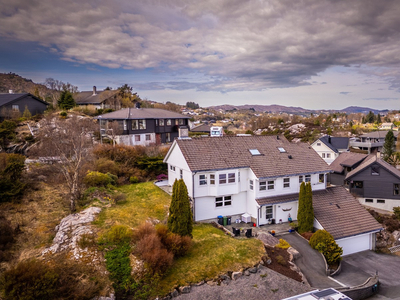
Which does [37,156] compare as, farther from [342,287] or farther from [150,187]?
[342,287]

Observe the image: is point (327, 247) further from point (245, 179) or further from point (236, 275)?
point (236, 275)

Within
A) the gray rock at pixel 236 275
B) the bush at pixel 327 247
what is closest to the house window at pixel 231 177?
the bush at pixel 327 247

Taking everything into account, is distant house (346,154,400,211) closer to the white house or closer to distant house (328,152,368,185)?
distant house (328,152,368,185)

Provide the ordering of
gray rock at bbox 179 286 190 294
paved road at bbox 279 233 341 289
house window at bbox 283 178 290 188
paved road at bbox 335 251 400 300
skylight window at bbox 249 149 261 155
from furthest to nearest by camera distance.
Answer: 1. skylight window at bbox 249 149 261 155
2. house window at bbox 283 178 290 188
3. paved road at bbox 335 251 400 300
4. paved road at bbox 279 233 341 289
5. gray rock at bbox 179 286 190 294

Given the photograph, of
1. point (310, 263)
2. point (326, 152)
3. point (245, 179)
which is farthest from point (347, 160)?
point (310, 263)

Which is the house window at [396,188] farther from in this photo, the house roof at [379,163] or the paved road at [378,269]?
the paved road at [378,269]

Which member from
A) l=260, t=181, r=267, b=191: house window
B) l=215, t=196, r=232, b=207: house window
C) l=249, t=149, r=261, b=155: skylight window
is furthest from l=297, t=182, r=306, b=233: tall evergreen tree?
l=215, t=196, r=232, b=207: house window

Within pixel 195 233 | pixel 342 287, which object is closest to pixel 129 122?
pixel 195 233
